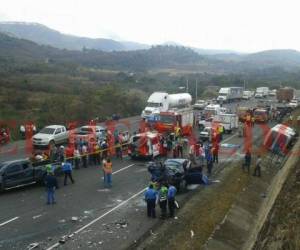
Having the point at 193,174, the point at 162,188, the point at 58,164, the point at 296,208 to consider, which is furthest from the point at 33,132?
the point at 296,208

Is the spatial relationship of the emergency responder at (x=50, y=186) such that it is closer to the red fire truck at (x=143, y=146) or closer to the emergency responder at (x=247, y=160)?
the red fire truck at (x=143, y=146)

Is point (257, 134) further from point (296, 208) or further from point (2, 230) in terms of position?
point (2, 230)

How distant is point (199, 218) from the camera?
61.7ft

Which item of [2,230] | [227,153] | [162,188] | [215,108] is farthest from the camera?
[215,108]

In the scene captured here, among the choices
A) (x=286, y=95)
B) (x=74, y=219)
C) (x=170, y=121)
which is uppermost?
(x=74, y=219)

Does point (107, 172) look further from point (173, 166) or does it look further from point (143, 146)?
point (143, 146)

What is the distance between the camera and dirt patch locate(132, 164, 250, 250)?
15922 mm

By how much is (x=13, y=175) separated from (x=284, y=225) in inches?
485

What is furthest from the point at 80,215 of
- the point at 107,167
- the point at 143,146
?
the point at 143,146

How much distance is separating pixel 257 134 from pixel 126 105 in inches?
975

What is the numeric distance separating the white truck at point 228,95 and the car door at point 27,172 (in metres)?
64.0

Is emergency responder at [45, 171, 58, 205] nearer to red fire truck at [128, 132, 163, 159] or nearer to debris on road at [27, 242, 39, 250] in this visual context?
debris on road at [27, 242, 39, 250]

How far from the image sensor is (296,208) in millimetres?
17250

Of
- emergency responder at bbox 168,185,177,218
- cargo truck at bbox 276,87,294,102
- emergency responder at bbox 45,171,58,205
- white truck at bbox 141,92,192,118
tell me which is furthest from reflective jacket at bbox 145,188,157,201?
cargo truck at bbox 276,87,294,102
